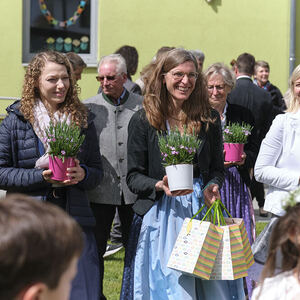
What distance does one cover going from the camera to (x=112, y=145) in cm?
525

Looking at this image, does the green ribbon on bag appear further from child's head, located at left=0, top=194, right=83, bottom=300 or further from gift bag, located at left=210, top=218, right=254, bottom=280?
child's head, located at left=0, top=194, right=83, bottom=300

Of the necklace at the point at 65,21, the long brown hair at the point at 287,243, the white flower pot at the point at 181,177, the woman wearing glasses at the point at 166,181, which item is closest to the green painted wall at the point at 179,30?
the necklace at the point at 65,21

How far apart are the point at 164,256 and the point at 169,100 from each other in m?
0.98

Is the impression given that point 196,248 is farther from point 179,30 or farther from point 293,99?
point 179,30

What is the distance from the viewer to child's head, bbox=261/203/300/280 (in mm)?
2674

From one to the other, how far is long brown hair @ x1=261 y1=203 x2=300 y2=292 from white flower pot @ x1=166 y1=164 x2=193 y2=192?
145 cm

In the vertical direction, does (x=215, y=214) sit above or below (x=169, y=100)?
below

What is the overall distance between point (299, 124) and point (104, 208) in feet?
4.98

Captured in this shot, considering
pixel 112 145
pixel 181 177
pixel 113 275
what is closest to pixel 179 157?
pixel 181 177

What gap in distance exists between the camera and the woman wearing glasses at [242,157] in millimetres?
5715

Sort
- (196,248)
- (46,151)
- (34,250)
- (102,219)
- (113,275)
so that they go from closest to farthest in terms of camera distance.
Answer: (34,250)
(196,248)
(46,151)
(102,219)
(113,275)

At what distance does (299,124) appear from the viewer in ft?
14.9

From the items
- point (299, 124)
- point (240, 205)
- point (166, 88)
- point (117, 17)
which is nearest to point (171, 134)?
point (166, 88)

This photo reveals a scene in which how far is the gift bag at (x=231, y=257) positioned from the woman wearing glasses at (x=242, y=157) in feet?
4.55
